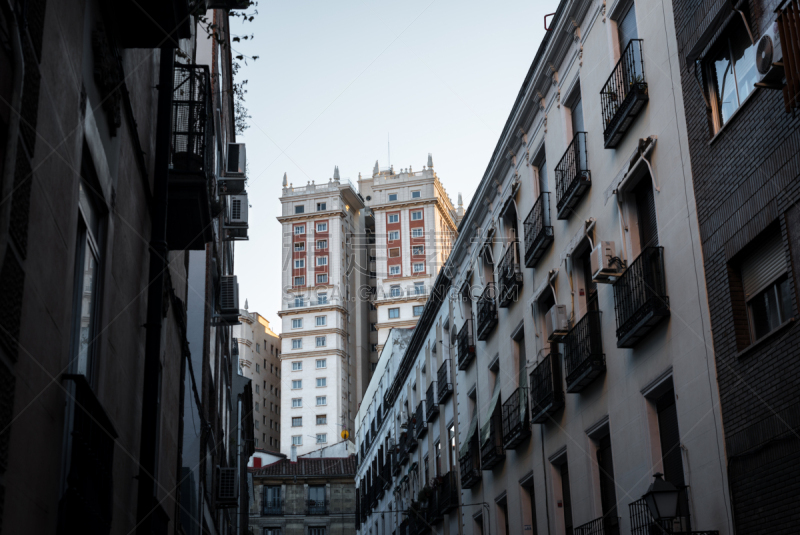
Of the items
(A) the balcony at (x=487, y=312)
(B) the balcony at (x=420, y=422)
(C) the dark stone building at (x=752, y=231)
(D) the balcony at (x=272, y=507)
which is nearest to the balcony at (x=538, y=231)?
(A) the balcony at (x=487, y=312)

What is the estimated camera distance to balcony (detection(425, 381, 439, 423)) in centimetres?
3164

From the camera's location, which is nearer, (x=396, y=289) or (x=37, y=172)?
(x=37, y=172)

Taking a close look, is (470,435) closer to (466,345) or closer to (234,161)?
(466,345)

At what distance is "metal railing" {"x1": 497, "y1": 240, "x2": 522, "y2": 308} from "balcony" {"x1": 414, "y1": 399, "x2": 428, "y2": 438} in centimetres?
1180

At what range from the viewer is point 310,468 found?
241 ft

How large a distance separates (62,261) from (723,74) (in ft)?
29.7

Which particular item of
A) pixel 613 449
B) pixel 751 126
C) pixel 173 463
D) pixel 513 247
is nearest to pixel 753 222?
pixel 751 126

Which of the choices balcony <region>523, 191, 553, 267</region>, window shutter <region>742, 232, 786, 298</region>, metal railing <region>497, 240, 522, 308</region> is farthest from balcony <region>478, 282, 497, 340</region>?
window shutter <region>742, 232, 786, 298</region>

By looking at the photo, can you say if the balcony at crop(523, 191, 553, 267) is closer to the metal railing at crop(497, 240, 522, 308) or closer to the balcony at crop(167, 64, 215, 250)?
the metal railing at crop(497, 240, 522, 308)

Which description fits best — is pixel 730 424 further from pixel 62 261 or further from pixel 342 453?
pixel 342 453

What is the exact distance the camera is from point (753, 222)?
10.6 meters

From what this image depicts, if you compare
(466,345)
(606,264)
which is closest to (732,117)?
(606,264)

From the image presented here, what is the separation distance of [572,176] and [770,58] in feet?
26.4

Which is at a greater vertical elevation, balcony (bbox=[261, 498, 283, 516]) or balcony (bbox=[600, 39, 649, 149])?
balcony (bbox=[600, 39, 649, 149])
